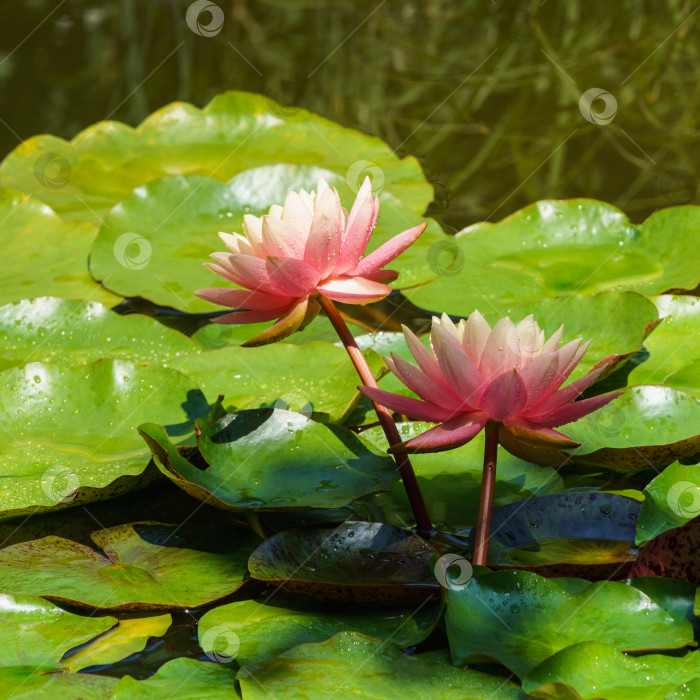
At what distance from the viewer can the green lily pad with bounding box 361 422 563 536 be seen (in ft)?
3.96

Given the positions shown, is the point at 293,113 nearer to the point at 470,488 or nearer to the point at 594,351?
the point at 594,351

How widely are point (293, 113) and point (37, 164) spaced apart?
2.79 ft

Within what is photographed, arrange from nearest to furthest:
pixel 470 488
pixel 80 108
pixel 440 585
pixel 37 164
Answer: pixel 440 585, pixel 470 488, pixel 37 164, pixel 80 108

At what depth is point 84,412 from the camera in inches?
55.3

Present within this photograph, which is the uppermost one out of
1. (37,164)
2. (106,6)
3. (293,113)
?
(106,6)

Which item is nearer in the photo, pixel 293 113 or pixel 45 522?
pixel 45 522

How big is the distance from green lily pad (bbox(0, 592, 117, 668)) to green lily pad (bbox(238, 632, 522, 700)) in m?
0.26

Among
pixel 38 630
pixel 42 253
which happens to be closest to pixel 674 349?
pixel 38 630

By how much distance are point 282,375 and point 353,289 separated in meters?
0.42

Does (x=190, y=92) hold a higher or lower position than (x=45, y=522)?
higher

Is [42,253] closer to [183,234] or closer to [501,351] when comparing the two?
[183,234]

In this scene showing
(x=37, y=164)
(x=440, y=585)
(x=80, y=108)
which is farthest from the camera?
(x=80, y=108)

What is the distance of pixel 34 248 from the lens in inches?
80.0

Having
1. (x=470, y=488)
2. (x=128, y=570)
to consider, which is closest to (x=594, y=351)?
(x=470, y=488)
